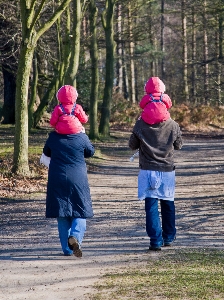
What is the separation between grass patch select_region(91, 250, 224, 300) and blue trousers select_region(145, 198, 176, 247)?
0.44 metres

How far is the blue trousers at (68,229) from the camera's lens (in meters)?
7.67

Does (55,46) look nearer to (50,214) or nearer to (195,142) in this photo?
(195,142)

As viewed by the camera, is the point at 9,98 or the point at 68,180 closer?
the point at 68,180

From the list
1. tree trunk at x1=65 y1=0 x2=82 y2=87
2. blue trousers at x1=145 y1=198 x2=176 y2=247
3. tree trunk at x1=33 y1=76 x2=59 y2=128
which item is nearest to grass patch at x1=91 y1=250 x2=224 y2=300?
blue trousers at x1=145 y1=198 x2=176 y2=247

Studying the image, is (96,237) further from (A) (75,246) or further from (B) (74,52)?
(B) (74,52)

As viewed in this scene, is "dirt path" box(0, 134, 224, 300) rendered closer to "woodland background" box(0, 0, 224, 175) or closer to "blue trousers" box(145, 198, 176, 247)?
"blue trousers" box(145, 198, 176, 247)

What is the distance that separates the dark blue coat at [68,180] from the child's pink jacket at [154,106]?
834mm

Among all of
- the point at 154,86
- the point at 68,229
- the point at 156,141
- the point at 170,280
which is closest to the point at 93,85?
the point at 154,86

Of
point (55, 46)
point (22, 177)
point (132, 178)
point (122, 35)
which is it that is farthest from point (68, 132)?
point (122, 35)

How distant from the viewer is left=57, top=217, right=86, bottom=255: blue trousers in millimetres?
7672

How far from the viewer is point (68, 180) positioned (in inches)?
304

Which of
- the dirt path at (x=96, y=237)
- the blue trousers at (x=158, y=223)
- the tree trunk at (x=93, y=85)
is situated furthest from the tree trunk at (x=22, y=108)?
the tree trunk at (x=93, y=85)

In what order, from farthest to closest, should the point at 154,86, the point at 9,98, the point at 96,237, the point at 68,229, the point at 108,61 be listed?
the point at 9,98
the point at 108,61
the point at 96,237
the point at 154,86
the point at 68,229

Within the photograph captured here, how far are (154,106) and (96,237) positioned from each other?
2.17m
